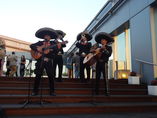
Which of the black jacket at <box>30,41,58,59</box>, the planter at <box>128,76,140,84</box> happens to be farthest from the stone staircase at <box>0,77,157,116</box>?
the planter at <box>128,76,140,84</box>

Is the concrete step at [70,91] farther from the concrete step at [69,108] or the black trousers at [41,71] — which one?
the concrete step at [69,108]

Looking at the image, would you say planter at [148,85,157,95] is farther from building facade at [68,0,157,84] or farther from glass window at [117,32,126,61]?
glass window at [117,32,126,61]

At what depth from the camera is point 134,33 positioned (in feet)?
29.2

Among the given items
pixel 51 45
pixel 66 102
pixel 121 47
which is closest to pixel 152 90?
pixel 66 102

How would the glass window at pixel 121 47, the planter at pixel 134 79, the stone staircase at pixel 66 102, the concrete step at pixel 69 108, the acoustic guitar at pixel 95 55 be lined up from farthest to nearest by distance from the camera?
the glass window at pixel 121 47 < the planter at pixel 134 79 < the acoustic guitar at pixel 95 55 < the stone staircase at pixel 66 102 < the concrete step at pixel 69 108

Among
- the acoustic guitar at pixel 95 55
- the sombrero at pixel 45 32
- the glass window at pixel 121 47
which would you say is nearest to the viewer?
the sombrero at pixel 45 32

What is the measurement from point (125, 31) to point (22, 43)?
16009 millimetres

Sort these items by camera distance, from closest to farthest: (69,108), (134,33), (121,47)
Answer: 1. (69,108)
2. (134,33)
3. (121,47)

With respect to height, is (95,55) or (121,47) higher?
(121,47)

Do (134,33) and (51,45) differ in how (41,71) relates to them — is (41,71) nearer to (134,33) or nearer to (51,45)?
(51,45)

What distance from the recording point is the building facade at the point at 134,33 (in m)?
7.62

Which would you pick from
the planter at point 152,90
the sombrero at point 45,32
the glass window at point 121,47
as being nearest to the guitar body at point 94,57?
the sombrero at point 45,32

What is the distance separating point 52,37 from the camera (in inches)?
214

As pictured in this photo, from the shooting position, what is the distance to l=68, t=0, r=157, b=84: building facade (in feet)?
25.0
